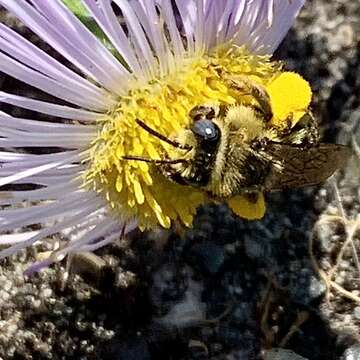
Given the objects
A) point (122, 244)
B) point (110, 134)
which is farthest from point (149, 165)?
point (122, 244)

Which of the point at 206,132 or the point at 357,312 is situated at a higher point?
the point at 206,132

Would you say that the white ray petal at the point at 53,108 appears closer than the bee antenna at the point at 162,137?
No

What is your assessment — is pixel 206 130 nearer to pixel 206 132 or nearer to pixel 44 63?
pixel 206 132

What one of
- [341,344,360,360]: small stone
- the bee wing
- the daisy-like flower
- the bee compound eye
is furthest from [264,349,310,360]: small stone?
the bee compound eye

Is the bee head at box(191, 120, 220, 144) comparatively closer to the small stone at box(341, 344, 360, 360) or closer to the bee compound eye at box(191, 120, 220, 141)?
the bee compound eye at box(191, 120, 220, 141)

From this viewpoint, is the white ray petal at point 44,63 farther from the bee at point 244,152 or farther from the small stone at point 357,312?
the small stone at point 357,312

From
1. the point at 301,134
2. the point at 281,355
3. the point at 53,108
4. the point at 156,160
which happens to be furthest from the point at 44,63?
the point at 281,355

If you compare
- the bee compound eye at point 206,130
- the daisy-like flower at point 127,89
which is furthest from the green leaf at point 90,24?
the bee compound eye at point 206,130
